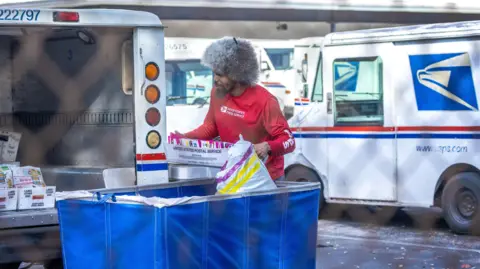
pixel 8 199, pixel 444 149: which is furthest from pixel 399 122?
pixel 8 199

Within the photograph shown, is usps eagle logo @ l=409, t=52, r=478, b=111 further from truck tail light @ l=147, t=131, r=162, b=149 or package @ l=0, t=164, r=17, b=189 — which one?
→ package @ l=0, t=164, r=17, b=189

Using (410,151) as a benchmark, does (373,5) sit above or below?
above

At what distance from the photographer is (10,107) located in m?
5.03

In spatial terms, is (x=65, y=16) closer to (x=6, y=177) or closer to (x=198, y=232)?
(x=6, y=177)

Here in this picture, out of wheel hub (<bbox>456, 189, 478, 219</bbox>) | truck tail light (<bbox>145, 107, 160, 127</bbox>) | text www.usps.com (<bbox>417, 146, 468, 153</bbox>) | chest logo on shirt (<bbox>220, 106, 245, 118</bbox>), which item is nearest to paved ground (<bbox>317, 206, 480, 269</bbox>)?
wheel hub (<bbox>456, 189, 478, 219</bbox>)

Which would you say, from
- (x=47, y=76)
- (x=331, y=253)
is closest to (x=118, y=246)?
(x=47, y=76)

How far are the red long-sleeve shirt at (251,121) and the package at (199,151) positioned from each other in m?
0.35

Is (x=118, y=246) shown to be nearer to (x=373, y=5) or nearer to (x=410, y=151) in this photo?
(x=410, y=151)

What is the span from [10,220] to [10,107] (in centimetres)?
133

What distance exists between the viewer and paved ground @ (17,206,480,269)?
552 centimetres

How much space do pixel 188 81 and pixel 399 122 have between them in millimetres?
4267

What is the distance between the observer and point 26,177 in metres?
4.09

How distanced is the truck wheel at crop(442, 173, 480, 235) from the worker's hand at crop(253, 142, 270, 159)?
3.64 meters

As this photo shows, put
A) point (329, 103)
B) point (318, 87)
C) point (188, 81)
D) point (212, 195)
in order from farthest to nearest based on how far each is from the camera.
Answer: point (188, 81), point (318, 87), point (329, 103), point (212, 195)
